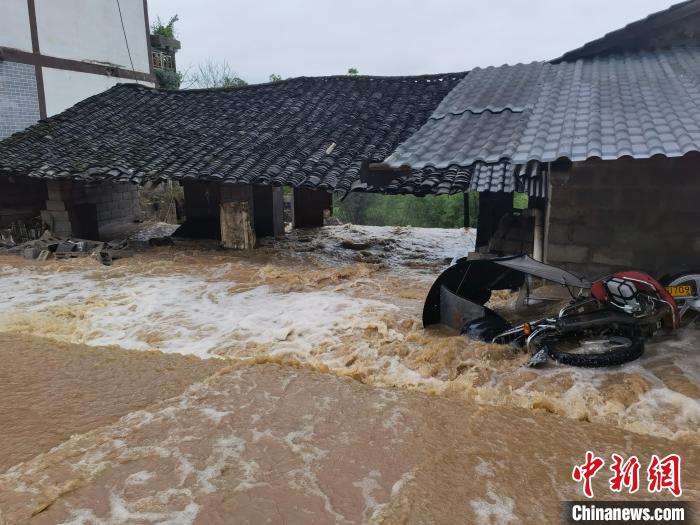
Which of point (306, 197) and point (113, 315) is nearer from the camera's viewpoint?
point (113, 315)

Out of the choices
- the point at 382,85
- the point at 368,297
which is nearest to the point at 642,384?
the point at 368,297

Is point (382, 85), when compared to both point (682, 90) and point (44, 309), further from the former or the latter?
point (44, 309)

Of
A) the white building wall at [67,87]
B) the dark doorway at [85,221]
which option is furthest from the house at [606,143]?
the white building wall at [67,87]

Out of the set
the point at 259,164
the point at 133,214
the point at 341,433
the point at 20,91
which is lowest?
the point at 341,433

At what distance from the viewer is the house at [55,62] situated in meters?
12.9

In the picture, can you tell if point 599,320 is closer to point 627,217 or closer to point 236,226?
point 627,217

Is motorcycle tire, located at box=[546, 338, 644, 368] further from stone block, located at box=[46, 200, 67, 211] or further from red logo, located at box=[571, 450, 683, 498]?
stone block, located at box=[46, 200, 67, 211]

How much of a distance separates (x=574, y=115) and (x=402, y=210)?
28.3m

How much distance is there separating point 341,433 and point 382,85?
1108 cm

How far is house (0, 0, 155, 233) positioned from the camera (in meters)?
12.9

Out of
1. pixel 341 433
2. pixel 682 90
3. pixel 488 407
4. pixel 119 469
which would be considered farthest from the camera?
pixel 682 90

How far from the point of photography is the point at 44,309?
7.59 metres

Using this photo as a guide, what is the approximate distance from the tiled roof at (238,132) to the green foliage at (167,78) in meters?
4.51

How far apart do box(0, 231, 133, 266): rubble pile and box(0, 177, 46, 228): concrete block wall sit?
4.87ft
